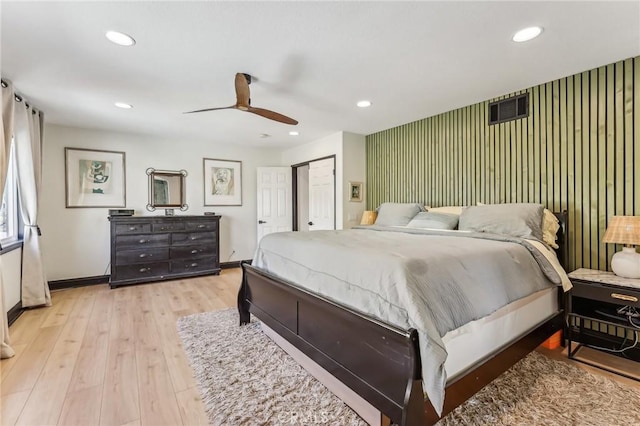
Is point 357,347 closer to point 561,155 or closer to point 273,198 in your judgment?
point 561,155

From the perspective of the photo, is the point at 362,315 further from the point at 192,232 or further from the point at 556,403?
the point at 192,232

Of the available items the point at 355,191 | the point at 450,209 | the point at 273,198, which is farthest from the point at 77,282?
the point at 450,209

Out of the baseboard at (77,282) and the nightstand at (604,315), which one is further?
the baseboard at (77,282)

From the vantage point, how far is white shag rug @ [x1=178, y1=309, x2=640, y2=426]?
5.54 feet

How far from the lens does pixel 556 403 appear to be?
182cm

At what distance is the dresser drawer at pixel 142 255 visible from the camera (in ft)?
14.5

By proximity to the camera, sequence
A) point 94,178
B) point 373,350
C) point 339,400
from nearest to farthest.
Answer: point 373,350 < point 339,400 < point 94,178

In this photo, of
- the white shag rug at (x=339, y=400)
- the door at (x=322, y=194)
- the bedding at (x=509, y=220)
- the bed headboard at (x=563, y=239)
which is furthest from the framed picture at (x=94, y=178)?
the bed headboard at (x=563, y=239)

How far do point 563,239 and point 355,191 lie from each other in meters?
2.78

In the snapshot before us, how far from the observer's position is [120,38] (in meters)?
2.08

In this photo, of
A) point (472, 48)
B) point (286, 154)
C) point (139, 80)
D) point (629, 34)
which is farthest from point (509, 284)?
point (286, 154)

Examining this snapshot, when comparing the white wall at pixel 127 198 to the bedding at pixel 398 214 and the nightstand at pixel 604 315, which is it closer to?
the bedding at pixel 398 214

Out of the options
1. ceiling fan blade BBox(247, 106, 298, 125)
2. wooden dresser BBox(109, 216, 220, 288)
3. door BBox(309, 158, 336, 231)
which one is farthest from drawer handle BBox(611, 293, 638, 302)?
wooden dresser BBox(109, 216, 220, 288)

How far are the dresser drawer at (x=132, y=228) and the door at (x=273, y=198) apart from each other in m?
1.94
